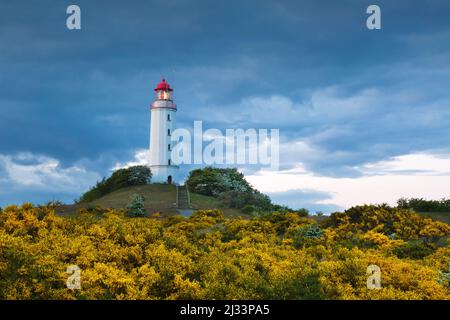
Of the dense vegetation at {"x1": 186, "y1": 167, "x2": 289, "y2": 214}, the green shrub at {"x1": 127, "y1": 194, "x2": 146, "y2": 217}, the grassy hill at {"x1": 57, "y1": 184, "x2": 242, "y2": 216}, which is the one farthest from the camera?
the dense vegetation at {"x1": 186, "y1": 167, "x2": 289, "y2": 214}

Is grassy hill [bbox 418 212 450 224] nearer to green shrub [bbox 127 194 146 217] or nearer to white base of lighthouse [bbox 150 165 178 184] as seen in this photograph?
green shrub [bbox 127 194 146 217]

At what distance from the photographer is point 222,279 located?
11625 millimetres

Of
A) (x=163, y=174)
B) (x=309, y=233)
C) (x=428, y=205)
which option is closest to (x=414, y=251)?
(x=309, y=233)

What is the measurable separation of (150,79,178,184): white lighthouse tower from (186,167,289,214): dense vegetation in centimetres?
331

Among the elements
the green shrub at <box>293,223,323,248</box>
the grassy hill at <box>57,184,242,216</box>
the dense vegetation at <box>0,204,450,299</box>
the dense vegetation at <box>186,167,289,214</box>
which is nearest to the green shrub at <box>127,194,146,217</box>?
the grassy hill at <box>57,184,242,216</box>

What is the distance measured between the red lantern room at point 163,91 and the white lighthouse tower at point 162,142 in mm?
688

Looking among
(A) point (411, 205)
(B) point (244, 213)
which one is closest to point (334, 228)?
(A) point (411, 205)

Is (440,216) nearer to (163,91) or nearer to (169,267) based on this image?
(169,267)

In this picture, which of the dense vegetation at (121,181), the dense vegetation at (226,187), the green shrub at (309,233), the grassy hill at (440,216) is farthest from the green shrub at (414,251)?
the dense vegetation at (121,181)

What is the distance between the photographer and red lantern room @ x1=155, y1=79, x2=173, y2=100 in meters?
66.4
